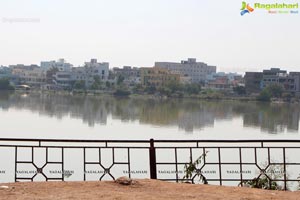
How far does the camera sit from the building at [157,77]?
56469mm

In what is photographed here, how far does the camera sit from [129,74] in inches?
2532

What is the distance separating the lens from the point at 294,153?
512 inches

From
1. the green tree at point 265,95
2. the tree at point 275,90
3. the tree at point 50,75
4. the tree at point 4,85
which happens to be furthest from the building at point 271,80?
the tree at point 4,85

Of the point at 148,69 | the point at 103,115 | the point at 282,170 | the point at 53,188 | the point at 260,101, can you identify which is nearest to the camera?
the point at 53,188

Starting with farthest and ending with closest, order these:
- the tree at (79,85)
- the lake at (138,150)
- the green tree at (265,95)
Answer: the tree at (79,85) < the green tree at (265,95) < the lake at (138,150)

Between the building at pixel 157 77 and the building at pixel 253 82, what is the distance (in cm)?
883

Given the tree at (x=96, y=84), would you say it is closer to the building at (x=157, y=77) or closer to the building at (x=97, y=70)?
the building at (x=97, y=70)

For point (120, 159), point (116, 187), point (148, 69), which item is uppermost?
point (148, 69)

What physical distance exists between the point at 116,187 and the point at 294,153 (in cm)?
1018

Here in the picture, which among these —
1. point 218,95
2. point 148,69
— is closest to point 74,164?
point 218,95

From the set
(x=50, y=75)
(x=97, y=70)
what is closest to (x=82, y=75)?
(x=97, y=70)

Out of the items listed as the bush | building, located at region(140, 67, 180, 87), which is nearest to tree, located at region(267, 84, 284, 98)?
building, located at region(140, 67, 180, 87)

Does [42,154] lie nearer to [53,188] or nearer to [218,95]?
[53,188]

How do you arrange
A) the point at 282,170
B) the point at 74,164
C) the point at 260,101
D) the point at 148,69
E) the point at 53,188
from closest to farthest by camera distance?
the point at 53,188
the point at 282,170
the point at 74,164
the point at 260,101
the point at 148,69
